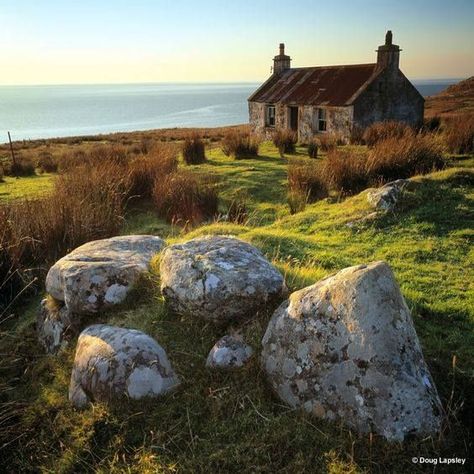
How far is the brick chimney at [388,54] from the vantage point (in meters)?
20.9

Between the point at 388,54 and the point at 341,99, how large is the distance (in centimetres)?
301

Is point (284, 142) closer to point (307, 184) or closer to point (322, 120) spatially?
point (322, 120)

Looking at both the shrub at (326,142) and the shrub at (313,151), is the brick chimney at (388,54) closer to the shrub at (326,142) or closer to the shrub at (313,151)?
the shrub at (326,142)

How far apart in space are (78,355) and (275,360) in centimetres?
189

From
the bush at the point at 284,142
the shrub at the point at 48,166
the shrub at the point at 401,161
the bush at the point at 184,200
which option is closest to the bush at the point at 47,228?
the bush at the point at 184,200

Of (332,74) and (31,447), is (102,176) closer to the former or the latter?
(31,447)

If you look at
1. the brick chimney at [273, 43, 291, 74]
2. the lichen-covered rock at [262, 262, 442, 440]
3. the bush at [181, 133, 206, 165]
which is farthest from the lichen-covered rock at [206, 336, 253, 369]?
the brick chimney at [273, 43, 291, 74]

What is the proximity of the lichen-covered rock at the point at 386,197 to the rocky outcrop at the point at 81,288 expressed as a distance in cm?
465

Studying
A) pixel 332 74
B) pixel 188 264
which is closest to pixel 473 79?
pixel 332 74

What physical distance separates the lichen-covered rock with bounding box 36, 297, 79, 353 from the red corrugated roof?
18.3m

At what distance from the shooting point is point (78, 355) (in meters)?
4.15

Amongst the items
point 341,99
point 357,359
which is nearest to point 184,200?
point 357,359

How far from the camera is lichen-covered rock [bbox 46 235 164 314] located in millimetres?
4844

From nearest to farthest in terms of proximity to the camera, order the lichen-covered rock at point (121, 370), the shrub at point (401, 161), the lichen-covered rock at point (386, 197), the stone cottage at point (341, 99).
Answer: the lichen-covered rock at point (121, 370), the lichen-covered rock at point (386, 197), the shrub at point (401, 161), the stone cottage at point (341, 99)
